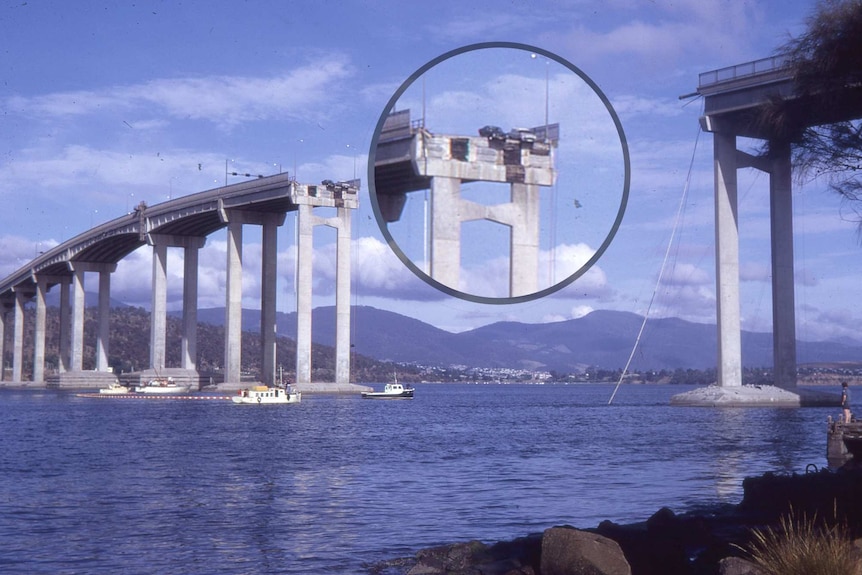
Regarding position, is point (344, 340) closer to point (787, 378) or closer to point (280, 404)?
point (280, 404)

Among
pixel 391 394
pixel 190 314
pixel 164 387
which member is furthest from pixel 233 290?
pixel 391 394

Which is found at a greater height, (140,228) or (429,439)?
(140,228)

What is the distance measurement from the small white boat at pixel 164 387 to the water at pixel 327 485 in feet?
135

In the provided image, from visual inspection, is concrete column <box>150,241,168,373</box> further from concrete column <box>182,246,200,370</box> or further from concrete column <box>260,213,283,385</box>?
concrete column <box>260,213,283,385</box>

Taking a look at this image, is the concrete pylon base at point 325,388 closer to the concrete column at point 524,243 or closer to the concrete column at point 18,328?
the concrete column at point 18,328

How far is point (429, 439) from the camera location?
4431cm

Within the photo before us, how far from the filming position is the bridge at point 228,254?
79188mm

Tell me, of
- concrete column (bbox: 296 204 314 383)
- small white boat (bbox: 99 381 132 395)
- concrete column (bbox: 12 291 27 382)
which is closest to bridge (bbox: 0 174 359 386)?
concrete column (bbox: 296 204 314 383)

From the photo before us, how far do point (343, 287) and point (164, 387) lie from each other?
Answer: 2537 cm

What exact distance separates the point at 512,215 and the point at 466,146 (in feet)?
0.84

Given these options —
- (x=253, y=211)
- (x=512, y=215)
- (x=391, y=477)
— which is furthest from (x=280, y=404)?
(x=512, y=215)

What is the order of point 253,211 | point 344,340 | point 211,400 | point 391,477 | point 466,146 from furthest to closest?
point 211,400
point 253,211
point 344,340
point 391,477
point 466,146

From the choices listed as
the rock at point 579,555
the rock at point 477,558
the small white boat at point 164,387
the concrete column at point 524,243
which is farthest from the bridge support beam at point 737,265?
the concrete column at point 524,243

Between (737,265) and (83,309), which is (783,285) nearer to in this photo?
(737,265)
